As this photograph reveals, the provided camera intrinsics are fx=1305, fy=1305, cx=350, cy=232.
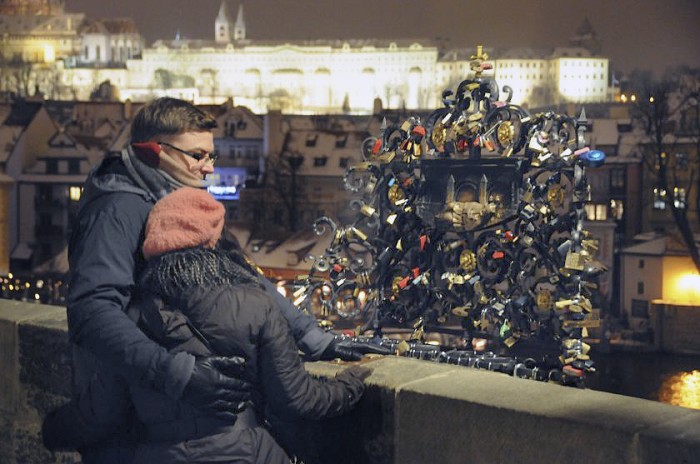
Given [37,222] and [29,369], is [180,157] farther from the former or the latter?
[37,222]

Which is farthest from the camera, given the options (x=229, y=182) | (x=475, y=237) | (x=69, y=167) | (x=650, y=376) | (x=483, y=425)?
(x=229, y=182)

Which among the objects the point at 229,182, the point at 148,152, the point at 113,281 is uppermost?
the point at 229,182

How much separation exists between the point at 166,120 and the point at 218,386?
35.1 inches

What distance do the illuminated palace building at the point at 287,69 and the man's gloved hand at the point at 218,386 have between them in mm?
127844

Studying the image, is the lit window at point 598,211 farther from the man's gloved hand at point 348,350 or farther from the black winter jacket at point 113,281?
the black winter jacket at point 113,281

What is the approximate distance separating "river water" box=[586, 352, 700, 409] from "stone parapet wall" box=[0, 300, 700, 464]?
13.4 meters

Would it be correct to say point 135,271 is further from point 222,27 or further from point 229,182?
point 222,27

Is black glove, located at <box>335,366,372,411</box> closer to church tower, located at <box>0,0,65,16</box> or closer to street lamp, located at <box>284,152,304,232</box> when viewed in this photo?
street lamp, located at <box>284,152,304,232</box>

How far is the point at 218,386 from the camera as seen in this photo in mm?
3537

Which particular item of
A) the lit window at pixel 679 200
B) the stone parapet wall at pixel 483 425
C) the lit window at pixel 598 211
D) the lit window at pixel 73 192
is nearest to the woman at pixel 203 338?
the stone parapet wall at pixel 483 425

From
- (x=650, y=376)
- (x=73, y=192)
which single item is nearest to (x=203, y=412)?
(x=650, y=376)

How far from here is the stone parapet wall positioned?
3256 millimetres

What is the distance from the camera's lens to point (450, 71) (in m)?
140

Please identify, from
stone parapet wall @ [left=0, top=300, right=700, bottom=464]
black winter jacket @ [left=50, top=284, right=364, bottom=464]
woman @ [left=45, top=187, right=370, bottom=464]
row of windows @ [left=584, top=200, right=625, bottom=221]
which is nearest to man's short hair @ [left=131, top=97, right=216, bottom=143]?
woman @ [left=45, top=187, right=370, bottom=464]
